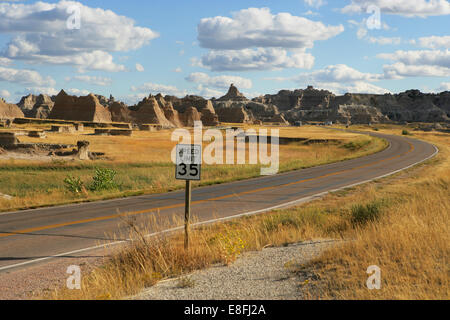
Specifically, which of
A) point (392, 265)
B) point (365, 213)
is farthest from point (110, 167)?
point (392, 265)

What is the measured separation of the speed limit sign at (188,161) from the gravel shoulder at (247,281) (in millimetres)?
1792

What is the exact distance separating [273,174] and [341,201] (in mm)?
11269

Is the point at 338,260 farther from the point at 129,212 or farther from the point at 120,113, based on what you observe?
the point at 120,113

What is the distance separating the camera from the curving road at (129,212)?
32.3 feet

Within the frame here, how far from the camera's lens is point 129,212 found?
46.4 ft

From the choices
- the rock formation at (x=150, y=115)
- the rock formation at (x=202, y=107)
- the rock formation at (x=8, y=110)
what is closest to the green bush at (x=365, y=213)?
the rock formation at (x=150, y=115)

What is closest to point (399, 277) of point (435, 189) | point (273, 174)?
point (435, 189)

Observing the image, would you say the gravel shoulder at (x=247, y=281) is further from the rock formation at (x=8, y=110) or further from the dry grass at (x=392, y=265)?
the rock formation at (x=8, y=110)

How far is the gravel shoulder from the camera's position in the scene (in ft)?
17.9

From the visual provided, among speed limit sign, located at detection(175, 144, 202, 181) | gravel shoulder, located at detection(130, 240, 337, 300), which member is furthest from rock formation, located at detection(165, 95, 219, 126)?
gravel shoulder, located at detection(130, 240, 337, 300)

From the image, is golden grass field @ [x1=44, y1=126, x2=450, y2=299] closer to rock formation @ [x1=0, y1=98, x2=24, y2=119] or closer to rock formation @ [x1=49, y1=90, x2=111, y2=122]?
rock formation @ [x1=49, y1=90, x2=111, y2=122]
